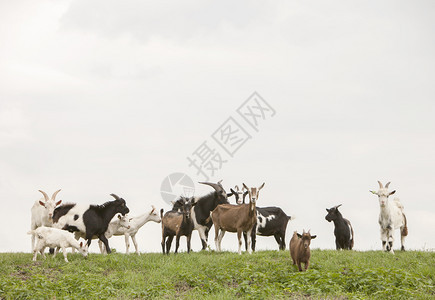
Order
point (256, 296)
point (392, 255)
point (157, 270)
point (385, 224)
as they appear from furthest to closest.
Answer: point (385, 224) → point (392, 255) → point (157, 270) → point (256, 296)

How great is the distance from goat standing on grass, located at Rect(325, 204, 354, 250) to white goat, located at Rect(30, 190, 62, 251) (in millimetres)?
10607

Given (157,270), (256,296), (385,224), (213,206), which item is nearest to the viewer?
(256,296)

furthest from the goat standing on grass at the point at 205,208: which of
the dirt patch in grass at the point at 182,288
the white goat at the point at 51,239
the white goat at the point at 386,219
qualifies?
the white goat at the point at 386,219

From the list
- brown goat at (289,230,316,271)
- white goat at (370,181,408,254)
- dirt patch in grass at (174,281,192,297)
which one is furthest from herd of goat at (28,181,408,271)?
dirt patch in grass at (174,281,192,297)

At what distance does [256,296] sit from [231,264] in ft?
9.87

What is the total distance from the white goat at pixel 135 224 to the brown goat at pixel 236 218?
2294 mm

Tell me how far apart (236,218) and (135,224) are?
385cm

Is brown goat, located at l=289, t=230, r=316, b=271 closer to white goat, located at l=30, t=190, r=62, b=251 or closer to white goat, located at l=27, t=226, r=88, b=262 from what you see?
white goat, located at l=27, t=226, r=88, b=262

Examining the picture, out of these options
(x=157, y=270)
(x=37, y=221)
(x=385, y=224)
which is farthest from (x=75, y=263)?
(x=385, y=224)

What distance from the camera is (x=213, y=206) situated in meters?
21.3

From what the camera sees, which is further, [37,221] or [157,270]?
[37,221]

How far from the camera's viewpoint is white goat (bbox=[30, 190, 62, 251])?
19.6 metres

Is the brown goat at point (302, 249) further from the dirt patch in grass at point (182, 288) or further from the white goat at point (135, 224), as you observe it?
the white goat at point (135, 224)

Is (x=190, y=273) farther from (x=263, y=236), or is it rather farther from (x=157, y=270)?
(x=263, y=236)
